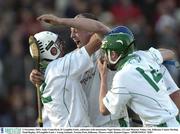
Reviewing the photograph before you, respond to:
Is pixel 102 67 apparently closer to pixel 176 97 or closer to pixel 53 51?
pixel 53 51

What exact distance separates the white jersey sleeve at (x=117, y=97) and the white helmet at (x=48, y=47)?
100 centimetres

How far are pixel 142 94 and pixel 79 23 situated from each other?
1256 millimetres

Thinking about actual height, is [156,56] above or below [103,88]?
above

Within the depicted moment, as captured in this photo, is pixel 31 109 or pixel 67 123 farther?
pixel 31 109

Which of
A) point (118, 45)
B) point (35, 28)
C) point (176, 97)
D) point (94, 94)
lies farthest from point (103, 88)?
point (35, 28)

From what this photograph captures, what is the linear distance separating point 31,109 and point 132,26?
105 inches

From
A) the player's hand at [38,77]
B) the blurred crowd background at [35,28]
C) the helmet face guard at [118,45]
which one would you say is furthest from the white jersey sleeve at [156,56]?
the blurred crowd background at [35,28]

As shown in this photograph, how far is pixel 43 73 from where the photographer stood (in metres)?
11.0

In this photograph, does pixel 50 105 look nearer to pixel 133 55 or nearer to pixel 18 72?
pixel 133 55

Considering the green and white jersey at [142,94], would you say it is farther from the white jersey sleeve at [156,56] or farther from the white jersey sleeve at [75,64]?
the white jersey sleeve at [75,64]

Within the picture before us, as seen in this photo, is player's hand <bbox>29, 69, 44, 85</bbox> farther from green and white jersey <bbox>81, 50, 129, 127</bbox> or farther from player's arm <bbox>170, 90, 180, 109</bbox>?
player's arm <bbox>170, 90, 180, 109</bbox>

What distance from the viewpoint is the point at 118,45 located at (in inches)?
408

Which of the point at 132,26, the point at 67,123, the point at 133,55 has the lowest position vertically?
the point at 67,123

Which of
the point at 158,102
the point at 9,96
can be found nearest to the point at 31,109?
the point at 9,96
